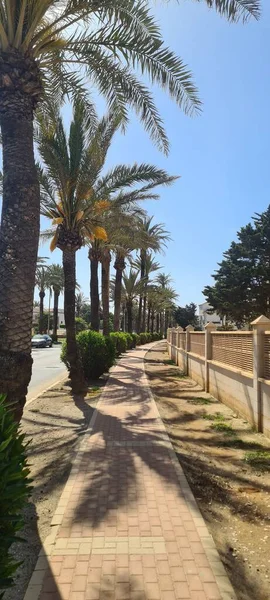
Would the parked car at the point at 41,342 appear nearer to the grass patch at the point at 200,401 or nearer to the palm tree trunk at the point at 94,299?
the palm tree trunk at the point at 94,299

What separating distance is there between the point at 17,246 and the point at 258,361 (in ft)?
15.6

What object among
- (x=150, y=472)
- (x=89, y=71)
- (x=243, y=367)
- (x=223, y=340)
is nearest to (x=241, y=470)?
(x=150, y=472)

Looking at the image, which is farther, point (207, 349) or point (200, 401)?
point (207, 349)

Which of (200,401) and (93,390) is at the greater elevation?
(93,390)

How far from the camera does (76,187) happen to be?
521 inches

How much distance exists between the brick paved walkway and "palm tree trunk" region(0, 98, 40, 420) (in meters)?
1.35

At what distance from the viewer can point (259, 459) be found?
6.42 meters

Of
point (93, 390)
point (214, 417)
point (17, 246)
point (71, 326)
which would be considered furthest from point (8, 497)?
point (93, 390)

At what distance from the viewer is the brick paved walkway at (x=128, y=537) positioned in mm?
3072

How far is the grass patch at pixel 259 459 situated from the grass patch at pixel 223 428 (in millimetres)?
1351

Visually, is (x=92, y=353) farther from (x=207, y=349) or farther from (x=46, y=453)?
(x=46, y=453)

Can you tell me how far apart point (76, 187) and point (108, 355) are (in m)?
5.82

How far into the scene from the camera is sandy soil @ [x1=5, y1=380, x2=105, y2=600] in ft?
12.4

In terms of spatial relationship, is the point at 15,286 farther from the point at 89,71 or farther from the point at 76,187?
the point at 76,187
